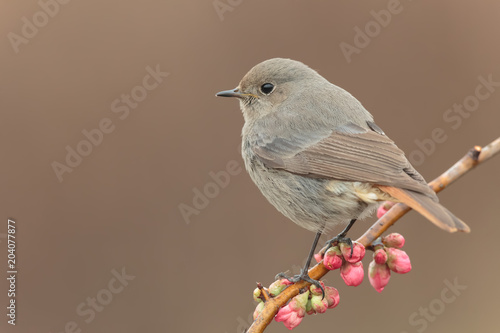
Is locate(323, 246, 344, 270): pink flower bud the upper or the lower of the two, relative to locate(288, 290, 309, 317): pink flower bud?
upper

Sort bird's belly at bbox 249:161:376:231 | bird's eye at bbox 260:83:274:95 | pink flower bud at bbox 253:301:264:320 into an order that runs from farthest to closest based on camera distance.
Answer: bird's eye at bbox 260:83:274:95
bird's belly at bbox 249:161:376:231
pink flower bud at bbox 253:301:264:320

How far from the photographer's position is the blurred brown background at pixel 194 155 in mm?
5566

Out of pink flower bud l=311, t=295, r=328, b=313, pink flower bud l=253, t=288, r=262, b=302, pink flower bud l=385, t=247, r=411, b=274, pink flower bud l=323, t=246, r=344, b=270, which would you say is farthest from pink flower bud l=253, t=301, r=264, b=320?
pink flower bud l=385, t=247, r=411, b=274

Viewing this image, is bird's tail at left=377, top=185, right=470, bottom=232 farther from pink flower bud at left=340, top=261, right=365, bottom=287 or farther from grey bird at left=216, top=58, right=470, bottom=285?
pink flower bud at left=340, top=261, right=365, bottom=287

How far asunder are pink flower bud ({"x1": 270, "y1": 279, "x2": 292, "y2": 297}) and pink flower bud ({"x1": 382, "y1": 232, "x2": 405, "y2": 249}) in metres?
0.55

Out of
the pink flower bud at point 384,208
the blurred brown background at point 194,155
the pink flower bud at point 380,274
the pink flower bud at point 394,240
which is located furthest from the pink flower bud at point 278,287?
the blurred brown background at point 194,155

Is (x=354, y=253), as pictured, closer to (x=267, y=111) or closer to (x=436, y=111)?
(x=267, y=111)

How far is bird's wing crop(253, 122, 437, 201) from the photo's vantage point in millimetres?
3307

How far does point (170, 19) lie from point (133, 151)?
1.55 metres

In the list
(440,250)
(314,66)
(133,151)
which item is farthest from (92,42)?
(440,250)

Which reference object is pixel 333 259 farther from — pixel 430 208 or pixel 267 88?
pixel 267 88

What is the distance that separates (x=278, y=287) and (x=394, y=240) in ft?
2.15

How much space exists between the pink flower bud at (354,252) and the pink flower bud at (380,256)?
0.28 ft

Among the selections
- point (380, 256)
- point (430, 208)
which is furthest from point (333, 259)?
point (430, 208)
